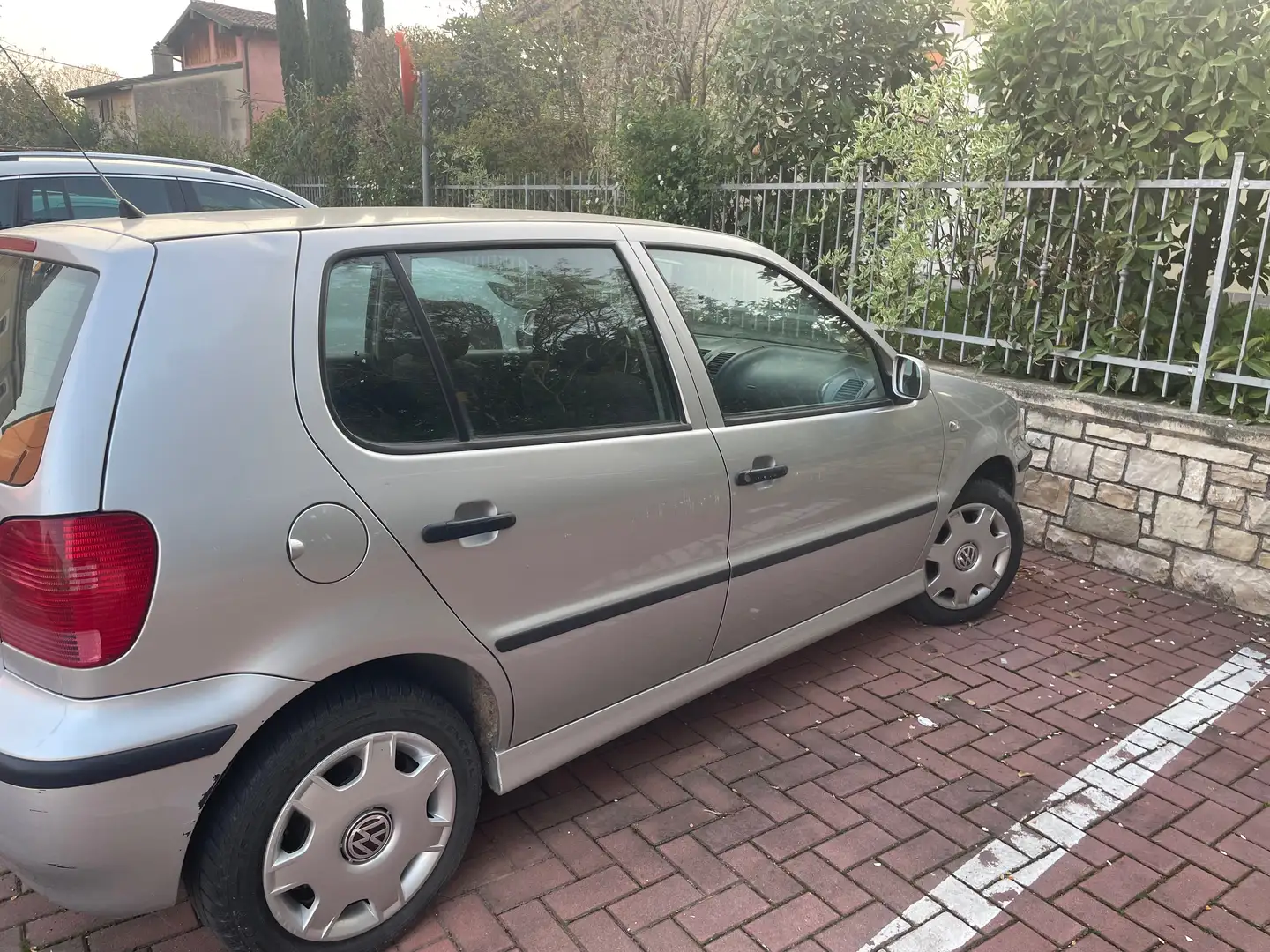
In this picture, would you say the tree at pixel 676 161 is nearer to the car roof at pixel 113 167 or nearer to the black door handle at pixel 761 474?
the car roof at pixel 113 167

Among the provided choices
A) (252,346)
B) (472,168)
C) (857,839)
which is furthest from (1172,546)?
(472,168)

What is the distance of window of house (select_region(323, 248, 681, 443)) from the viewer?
87.1 inches

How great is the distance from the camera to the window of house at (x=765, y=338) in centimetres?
304

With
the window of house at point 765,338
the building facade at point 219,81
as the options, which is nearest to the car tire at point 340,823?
the window of house at point 765,338

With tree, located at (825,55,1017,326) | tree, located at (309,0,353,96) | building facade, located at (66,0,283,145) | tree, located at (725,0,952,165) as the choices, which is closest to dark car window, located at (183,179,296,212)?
tree, located at (725,0,952,165)

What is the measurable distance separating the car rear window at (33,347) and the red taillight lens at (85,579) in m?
0.14

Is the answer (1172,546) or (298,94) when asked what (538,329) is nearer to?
(1172,546)

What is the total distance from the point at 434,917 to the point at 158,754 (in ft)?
3.09

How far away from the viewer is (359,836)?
219cm

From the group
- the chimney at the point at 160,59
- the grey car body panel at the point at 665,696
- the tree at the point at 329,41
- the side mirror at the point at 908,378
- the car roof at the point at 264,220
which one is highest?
the chimney at the point at 160,59

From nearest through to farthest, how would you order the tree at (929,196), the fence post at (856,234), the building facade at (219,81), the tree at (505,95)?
the tree at (929,196) < the fence post at (856,234) < the tree at (505,95) < the building facade at (219,81)

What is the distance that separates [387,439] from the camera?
218cm

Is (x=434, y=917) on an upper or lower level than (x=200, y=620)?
lower

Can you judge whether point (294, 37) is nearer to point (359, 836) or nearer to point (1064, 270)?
point (1064, 270)
